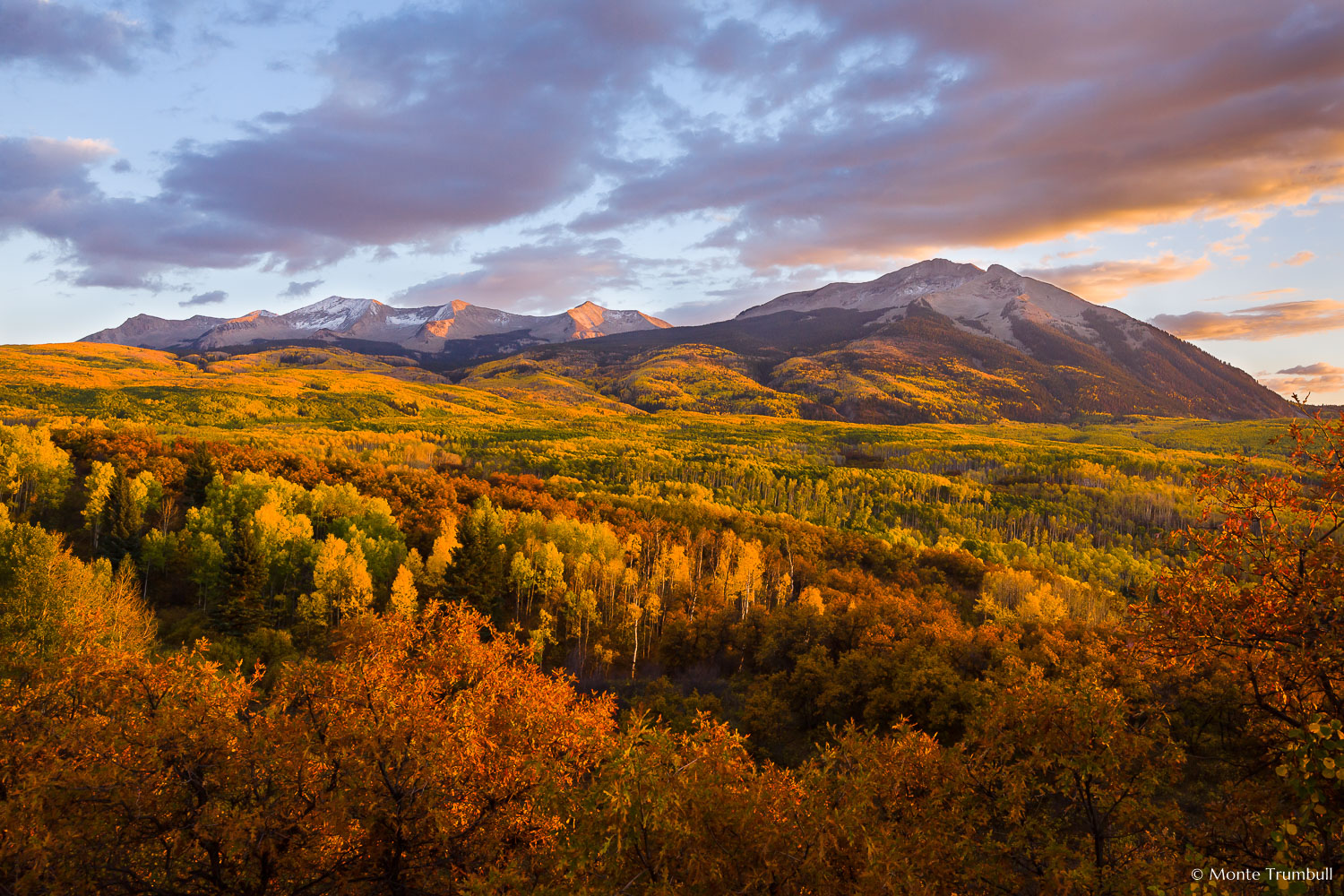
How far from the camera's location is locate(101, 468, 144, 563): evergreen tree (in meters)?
87.4

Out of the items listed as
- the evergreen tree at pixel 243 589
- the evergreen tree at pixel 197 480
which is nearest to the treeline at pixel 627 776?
the evergreen tree at pixel 243 589

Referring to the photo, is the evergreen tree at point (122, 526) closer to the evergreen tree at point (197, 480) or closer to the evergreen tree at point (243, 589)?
the evergreen tree at point (197, 480)

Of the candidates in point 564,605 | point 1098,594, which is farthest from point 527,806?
point 1098,594

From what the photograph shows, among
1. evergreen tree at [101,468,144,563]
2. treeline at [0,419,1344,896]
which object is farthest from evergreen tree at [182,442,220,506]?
treeline at [0,419,1344,896]

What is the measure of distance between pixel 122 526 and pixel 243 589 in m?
29.0

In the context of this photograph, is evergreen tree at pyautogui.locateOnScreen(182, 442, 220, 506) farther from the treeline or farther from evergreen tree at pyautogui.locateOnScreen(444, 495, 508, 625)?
the treeline

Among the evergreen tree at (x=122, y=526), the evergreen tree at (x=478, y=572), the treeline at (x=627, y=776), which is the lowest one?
the evergreen tree at (x=478, y=572)

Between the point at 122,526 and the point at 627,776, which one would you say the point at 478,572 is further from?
the point at 627,776

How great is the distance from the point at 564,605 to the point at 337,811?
80.1 metres

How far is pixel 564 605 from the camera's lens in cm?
9669

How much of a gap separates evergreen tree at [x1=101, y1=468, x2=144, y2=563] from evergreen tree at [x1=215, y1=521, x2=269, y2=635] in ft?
68.6

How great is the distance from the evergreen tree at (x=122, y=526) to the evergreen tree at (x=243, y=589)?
20.9m

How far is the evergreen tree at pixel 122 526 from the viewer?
287 ft

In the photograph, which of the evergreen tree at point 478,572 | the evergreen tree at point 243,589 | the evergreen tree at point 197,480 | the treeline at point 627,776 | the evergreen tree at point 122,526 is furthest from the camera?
the evergreen tree at point 197,480
